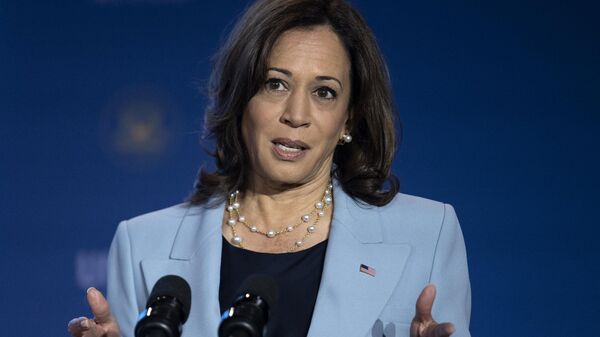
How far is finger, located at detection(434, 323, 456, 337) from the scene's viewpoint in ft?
5.39

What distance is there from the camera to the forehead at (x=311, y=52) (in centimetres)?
217

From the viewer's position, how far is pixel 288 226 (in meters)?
2.28

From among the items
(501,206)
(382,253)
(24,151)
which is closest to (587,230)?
(501,206)

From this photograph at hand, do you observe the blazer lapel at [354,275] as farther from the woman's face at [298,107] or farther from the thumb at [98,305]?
the thumb at [98,305]

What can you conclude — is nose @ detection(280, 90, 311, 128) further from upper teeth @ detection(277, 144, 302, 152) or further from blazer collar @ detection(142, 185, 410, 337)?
blazer collar @ detection(142, 185, 410, 337)

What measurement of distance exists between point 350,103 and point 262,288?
103 centimetres

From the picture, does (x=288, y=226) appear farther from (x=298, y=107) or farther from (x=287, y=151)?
(x=298, y=107)

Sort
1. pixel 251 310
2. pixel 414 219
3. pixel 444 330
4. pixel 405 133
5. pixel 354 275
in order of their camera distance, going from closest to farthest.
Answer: pixel 251 310, pixel 444 330, pixel 354 275, pixel 414 219, pixel 405 133

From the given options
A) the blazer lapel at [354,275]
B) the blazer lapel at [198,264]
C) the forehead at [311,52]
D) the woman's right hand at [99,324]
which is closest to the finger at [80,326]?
the woman's right hand at [99,324]

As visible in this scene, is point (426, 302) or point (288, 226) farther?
point (288, 226)

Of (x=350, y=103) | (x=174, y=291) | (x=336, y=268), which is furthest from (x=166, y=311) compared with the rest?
(x=350, y=103)

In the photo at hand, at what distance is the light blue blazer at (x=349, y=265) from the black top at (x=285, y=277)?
0.03 metres

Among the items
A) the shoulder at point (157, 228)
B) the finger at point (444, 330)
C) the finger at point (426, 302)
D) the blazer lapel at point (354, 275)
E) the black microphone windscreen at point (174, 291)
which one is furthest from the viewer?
the shoulder at point (157, 228)

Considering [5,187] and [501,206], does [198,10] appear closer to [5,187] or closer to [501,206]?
[5,187]
